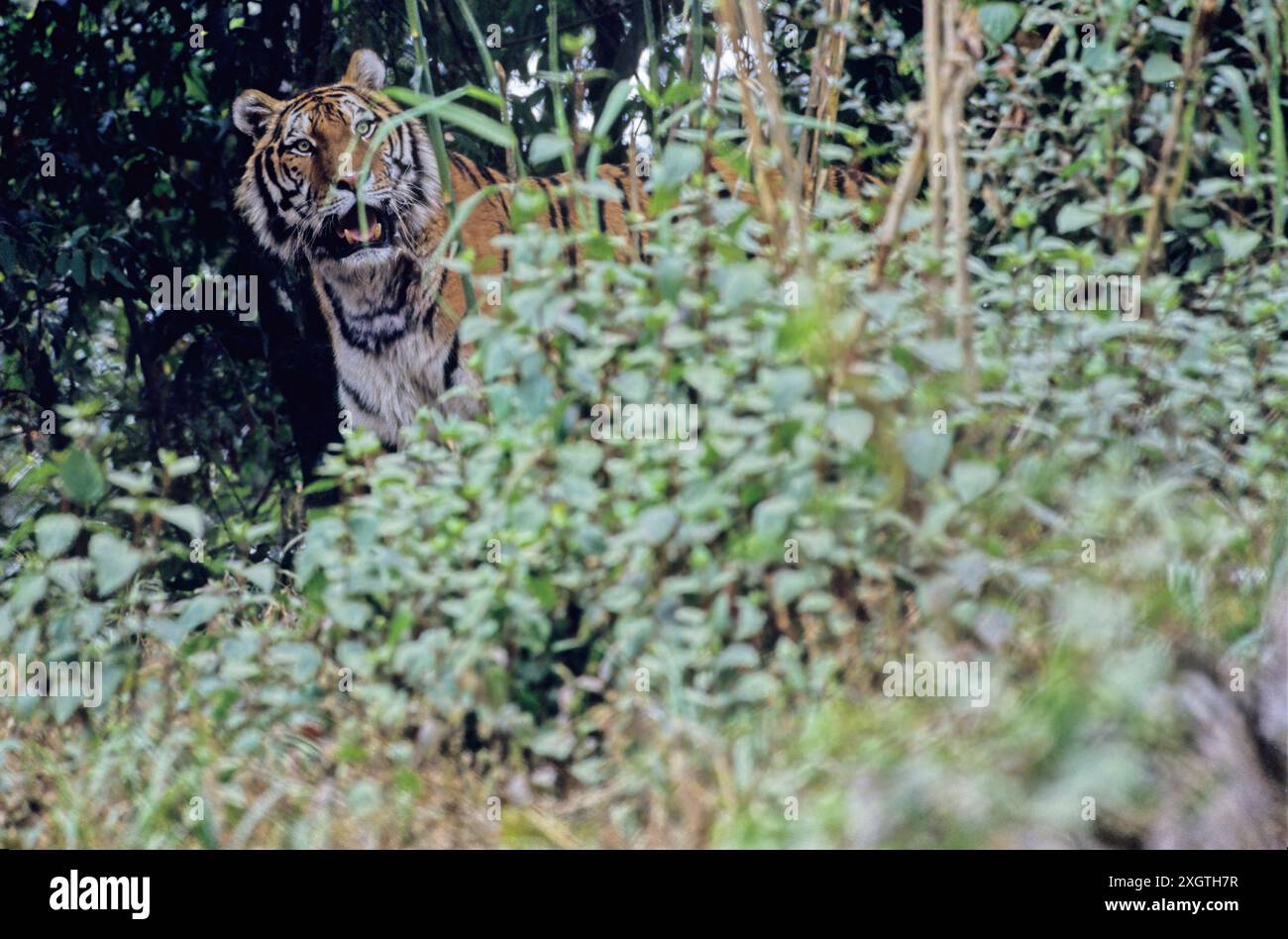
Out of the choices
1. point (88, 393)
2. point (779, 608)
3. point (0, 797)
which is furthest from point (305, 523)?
point (779, 608)

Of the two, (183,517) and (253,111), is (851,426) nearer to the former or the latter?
(183,517)

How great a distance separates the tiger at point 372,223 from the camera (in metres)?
5.08

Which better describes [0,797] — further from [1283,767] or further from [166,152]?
[166,152]

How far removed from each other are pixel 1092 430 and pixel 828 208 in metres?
0.70

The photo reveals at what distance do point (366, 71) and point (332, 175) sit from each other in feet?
1.27

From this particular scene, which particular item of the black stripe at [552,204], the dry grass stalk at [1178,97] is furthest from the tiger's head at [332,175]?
the dry grass stalk at [1178,97]

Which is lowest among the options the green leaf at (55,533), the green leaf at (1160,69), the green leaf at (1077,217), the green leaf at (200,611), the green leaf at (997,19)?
the green leaf at (200,611)

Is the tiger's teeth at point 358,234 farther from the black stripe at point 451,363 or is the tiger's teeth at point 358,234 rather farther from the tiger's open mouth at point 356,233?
the black stripe at point 451,363

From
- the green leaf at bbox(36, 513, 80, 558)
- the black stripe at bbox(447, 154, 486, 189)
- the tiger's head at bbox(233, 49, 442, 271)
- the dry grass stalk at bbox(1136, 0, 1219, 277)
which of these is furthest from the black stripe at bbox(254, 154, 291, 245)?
the dry grass stalk at bbox(1136, 0, 1219, 277)

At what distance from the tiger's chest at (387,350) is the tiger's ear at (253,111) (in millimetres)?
554

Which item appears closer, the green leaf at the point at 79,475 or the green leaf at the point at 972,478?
the green leaf at the point at 972,478

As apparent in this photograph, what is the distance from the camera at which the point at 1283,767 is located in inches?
104

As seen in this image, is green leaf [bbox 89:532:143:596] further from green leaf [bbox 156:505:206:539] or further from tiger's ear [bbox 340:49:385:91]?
tiger's ear [bbox 340:49:385:91]

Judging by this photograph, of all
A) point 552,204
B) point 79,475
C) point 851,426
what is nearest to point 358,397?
point 552,204
